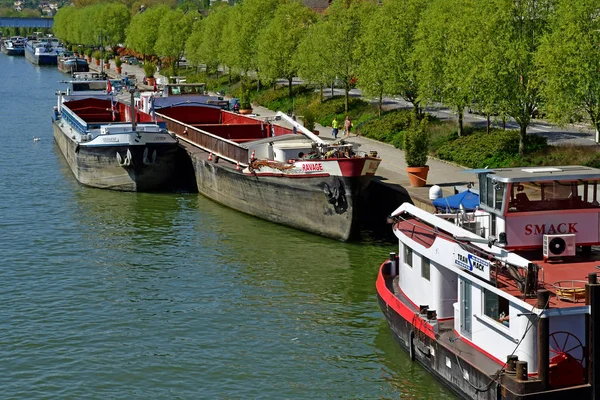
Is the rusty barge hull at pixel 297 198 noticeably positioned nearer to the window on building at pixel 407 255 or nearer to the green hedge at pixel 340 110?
the window on building at pixel 407 255

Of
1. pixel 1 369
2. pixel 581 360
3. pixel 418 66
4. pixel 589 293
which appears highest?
pixel 418 66

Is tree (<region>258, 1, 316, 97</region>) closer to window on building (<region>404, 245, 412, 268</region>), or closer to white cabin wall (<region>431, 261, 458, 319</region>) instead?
window on building (<region>404, 245, 412, 268</region>)

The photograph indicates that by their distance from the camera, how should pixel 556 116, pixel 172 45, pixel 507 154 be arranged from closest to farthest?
pixel 556 116 < pixel 507 154 < pixel 172 45

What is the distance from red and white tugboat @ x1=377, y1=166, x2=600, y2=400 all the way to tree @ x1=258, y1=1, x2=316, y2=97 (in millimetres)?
49905

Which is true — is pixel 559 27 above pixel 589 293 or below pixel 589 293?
above

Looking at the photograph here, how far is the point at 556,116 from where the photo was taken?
127 ft

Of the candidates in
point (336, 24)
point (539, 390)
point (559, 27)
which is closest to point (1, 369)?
point (539, 390)

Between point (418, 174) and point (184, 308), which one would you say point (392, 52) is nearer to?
point (418, 174)

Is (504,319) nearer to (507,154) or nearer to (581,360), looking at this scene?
(581,360)

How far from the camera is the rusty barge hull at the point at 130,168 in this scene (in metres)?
46.2

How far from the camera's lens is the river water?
2323cm

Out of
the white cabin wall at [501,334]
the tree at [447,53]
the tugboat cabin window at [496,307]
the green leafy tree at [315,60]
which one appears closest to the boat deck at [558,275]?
the tugboat cabin window at [496,307]

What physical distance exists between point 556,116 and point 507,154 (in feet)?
12.9

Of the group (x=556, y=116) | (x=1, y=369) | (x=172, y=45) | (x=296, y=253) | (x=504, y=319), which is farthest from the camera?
(x=172, y=45)
